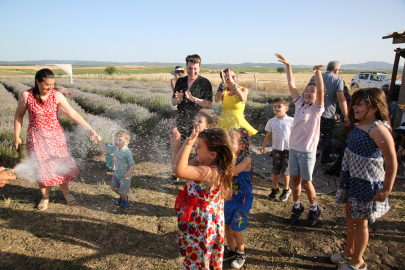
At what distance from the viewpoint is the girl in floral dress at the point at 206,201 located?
1.79m

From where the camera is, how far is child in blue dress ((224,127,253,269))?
86.3 inches

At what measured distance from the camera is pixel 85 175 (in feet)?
14.2

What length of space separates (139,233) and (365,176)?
239cm

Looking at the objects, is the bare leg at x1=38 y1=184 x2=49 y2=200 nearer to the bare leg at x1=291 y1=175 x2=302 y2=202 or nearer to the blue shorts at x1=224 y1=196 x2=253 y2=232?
the blue shorts at x1=224 y1=196 x2=253 y2=232

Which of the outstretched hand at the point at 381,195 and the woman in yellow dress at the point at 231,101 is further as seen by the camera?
the woman in yellow dress at the point at 231,101

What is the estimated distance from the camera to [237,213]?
87.3 inches

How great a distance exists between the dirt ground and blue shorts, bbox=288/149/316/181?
0.69 m

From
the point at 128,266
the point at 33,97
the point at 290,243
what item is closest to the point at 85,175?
the point at 33,97

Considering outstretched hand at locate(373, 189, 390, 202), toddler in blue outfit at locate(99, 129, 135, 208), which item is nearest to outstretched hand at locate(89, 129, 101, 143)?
toddler in blue outfit at locate(99, 129, 135, 208)

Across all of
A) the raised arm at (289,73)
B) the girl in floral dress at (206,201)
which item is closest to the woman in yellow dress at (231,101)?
the raised arm at (289,73)

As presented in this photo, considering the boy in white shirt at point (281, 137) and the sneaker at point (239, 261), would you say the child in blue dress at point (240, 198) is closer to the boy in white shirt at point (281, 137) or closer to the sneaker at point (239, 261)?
the sneaker at point (239, 261)

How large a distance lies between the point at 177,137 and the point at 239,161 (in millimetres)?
645

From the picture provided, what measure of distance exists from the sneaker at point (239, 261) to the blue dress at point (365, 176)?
106 cm

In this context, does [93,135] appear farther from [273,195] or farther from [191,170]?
[273,195]
